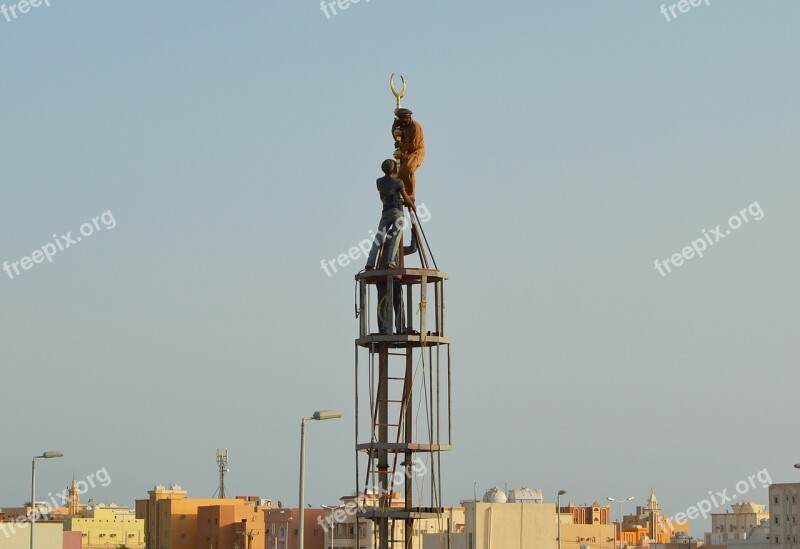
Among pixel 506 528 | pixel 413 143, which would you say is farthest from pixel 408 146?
pixel 506 528

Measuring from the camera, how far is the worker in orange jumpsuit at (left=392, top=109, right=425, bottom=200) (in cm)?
4684

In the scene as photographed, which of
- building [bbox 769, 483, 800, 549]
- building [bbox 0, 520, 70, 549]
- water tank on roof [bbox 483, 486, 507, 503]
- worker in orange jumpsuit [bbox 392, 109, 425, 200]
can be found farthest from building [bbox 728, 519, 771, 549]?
worker in orange jumpsuit [bbox 392, 109, 425, 200]

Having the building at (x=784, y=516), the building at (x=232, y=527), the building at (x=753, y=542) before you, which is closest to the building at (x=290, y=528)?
the building at (x=232, y=527)

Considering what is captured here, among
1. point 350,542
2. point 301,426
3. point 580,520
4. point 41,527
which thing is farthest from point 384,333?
point 580,520

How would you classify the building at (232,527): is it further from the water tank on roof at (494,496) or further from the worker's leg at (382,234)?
the worker's leg at (382,234)

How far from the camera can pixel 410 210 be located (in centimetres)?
4653

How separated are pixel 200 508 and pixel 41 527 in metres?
79.9

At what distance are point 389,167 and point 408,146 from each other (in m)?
1.00

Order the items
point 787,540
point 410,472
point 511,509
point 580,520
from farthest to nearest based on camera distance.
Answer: point 580,520, point 787,540, point 511,509, point 410,472

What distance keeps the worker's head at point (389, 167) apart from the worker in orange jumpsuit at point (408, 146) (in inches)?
13.3

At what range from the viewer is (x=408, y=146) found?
47.1 m

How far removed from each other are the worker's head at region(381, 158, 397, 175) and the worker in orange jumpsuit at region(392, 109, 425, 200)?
0.34 m

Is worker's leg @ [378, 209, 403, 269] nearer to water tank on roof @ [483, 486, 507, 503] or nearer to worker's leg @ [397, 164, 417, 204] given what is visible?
worker's leg @ [397, 164, 417, 204]

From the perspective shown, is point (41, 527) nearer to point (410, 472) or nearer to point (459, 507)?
point (410, 472)
